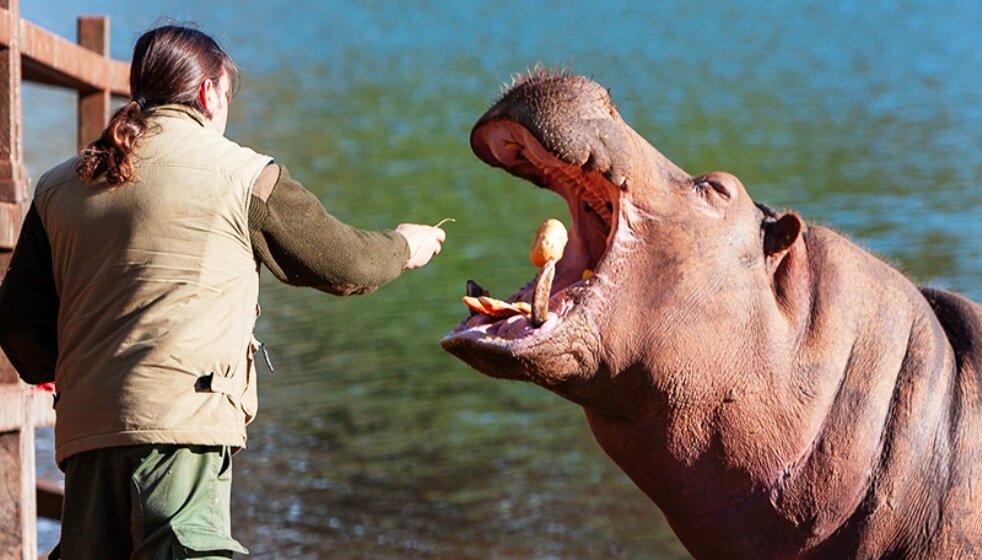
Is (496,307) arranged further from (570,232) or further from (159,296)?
(159,296)

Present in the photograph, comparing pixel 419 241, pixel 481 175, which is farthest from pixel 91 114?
pixel 481 175

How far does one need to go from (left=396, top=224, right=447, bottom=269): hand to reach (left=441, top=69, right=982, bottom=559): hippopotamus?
313 millimetres

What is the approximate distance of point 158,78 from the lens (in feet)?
11.0

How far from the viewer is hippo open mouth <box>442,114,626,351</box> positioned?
3.23 m

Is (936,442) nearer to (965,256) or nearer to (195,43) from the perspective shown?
(195,43)

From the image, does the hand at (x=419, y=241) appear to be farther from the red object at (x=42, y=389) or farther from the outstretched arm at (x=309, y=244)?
the red object at (x=42, y=389)

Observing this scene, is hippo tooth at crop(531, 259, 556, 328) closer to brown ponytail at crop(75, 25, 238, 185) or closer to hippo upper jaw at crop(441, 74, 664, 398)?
hippo upper jaw at crop(441, 74, 664, 398)

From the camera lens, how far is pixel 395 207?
13961 mm

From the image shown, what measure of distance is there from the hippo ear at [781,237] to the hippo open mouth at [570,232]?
14.5 inches

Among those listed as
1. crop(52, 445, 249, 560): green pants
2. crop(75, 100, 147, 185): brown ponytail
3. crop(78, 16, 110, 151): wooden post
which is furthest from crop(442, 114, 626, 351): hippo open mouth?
crop(78, 16, 110, 151): wooden post

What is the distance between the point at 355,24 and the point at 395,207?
18.6 meters

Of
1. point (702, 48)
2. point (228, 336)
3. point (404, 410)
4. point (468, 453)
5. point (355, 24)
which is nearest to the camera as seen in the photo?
point (228, 336)

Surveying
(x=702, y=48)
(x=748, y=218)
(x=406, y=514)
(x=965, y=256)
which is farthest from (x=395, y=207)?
(x=702, y=48)

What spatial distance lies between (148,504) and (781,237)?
1.51 m
